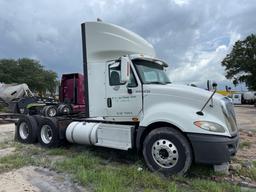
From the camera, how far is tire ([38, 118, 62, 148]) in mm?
8263

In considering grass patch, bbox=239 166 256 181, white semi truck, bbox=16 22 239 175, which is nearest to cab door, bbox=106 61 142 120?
white semi truck, bbox=16 22 239 175

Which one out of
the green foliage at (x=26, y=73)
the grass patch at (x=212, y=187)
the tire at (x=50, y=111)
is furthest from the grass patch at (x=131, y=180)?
the green foliage at (x=26, y=73)

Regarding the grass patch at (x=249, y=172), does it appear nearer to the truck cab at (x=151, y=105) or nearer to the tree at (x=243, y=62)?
the truck cab at (x=151, y=105)

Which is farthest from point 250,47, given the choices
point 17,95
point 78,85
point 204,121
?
point 204,121

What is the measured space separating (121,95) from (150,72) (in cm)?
91

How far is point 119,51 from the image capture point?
7000 mm

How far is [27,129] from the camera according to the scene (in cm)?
940

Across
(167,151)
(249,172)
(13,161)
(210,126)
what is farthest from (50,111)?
(249,172)

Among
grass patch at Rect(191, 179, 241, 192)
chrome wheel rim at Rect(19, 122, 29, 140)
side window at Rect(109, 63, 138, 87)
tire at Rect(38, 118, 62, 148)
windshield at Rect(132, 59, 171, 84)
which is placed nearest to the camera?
grass patch at Rect(191, 179, 241, 192)

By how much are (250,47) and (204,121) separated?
144 feet

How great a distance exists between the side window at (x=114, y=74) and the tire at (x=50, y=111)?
3612 millimetres

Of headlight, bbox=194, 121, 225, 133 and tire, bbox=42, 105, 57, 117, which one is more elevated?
tire, bbox=42, 105, 57, 117

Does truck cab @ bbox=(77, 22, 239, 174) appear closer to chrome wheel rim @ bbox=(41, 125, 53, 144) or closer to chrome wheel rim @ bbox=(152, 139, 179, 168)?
chrome wheel rim @ bbox=(152, 139, 179, 168)

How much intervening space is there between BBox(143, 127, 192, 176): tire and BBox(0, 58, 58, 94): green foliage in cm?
4003
